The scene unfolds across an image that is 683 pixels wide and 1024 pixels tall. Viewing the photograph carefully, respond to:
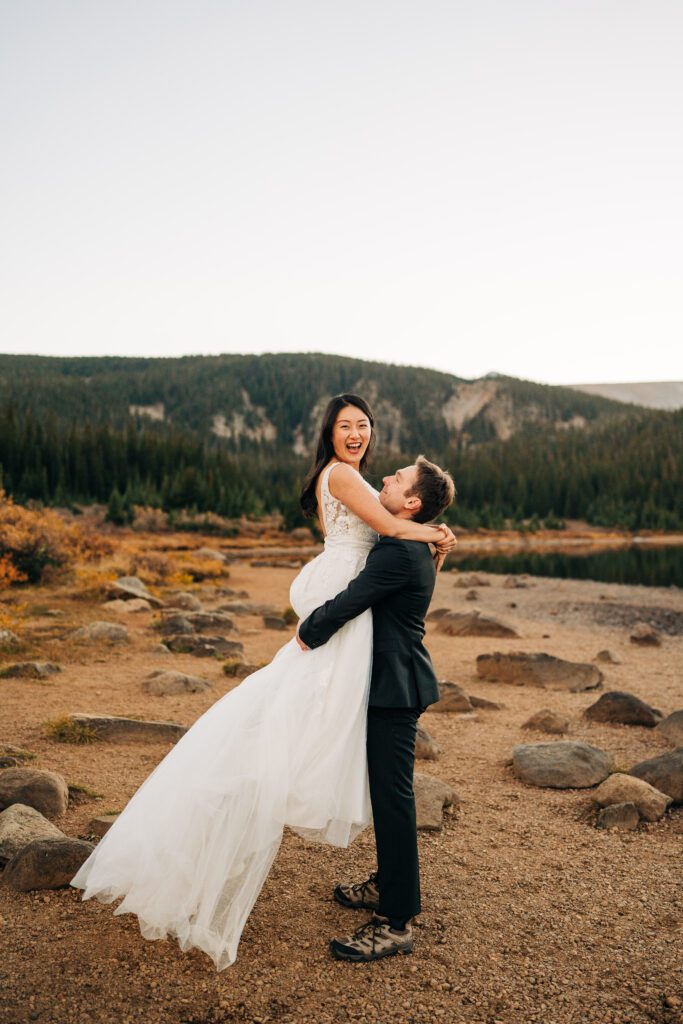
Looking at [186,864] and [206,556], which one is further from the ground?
[186,864]

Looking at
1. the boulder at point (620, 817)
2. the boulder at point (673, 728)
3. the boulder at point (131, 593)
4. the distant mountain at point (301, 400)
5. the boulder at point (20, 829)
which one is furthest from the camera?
the distant mountain at point (301, 400)

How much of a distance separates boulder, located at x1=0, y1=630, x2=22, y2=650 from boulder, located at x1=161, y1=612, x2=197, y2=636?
115 inches

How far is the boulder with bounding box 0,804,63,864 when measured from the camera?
4.71 m

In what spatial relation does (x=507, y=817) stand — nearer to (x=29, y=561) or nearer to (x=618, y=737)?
(x=618, y=737)

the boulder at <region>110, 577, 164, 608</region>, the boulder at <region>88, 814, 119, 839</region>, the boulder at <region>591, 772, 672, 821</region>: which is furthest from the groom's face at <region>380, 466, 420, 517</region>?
the boulder at <region>110, 577, 164, 608</region>

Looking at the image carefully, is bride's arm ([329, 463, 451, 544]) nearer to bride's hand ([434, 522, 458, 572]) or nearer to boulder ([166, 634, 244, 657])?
bride's hand ([434, 522, 458, 572])

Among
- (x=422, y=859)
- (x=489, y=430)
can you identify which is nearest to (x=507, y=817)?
(x=422, y=859)

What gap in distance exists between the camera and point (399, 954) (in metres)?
3.89

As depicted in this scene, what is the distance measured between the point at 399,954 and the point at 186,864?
3.89ft

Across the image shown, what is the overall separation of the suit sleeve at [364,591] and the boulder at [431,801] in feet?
7.91

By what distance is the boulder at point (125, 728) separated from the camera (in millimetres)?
7738

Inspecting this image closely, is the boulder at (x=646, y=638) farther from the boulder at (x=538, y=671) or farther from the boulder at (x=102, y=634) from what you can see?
the boulder at (x=102, y=634)

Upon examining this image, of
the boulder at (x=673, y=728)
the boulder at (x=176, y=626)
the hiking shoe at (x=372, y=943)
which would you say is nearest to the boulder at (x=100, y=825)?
the hiking shoe at (x=372, y=943)

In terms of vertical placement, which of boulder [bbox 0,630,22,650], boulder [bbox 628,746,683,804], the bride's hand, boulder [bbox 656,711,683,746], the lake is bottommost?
the lake
